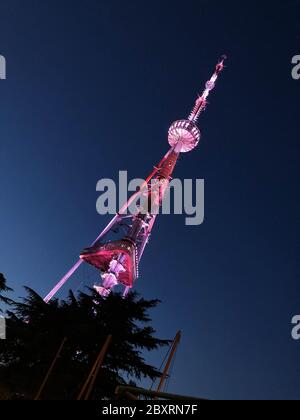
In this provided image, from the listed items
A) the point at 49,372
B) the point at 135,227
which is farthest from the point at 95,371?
the point at 135,227

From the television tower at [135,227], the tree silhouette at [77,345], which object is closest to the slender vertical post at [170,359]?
the tree silhouette at [77,345]

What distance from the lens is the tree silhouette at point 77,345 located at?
13.7 m

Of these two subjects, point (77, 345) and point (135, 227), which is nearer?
point (77, 345)

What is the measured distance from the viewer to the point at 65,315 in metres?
15.0

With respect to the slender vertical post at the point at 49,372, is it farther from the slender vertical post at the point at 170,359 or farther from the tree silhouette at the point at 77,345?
the slender vertical post at the point at 170,359

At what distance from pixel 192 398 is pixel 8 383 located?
1047cm

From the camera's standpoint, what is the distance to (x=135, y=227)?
5288 cm

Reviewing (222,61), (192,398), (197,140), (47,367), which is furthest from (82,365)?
(222,61)

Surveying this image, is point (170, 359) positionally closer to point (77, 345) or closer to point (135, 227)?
point (77, 345)

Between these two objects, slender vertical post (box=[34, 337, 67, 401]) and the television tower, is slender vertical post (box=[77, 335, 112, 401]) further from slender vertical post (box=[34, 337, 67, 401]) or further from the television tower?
the television tower

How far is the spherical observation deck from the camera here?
206 feet

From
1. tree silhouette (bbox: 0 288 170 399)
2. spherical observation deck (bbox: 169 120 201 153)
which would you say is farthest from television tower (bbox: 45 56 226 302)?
tree silhouette (bbox: 0 288 170 399)

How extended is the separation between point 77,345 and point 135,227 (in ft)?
127

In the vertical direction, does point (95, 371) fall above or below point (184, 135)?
below
